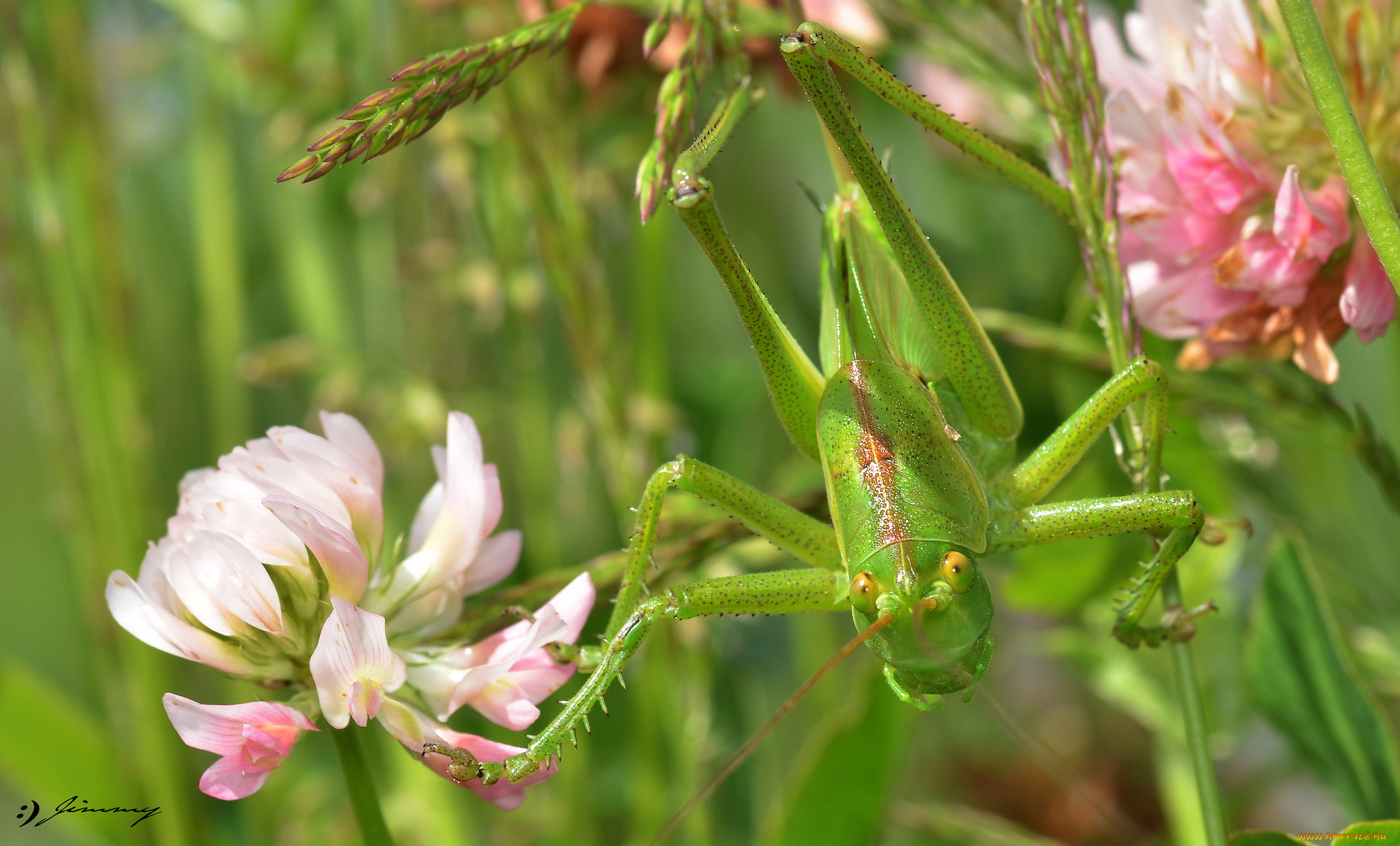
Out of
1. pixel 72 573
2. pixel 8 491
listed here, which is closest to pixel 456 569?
pixel 72 573

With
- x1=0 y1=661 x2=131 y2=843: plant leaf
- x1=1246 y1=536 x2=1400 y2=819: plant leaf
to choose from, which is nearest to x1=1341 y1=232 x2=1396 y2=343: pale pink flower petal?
x1=1246 y1=536 x2=1400 y2=819: plant leaf

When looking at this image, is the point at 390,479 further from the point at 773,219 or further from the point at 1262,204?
the point at 1262,204

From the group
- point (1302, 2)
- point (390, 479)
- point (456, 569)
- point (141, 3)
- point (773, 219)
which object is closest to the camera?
point (1302, 2)

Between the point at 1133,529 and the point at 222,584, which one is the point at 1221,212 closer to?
the point at 1133,529

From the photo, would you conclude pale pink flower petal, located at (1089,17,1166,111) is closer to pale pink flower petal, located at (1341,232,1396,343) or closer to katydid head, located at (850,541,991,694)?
pale pink flower petal, located at (1341,232,1396,343)

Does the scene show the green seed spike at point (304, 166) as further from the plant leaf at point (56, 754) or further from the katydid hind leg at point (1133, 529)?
the plant leaf at point (56, 754)

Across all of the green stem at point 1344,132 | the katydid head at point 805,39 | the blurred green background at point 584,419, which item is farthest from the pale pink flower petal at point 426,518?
the green stem at point 1344,132
